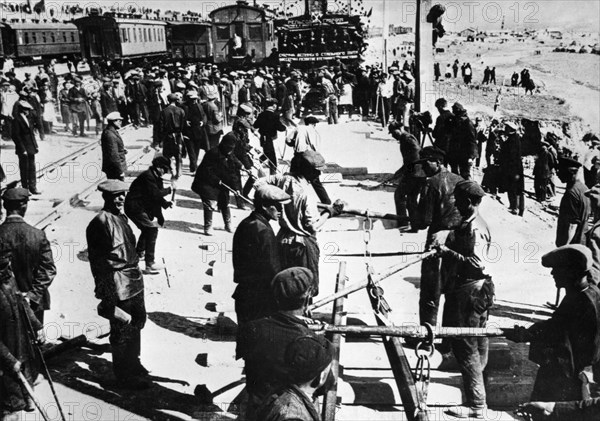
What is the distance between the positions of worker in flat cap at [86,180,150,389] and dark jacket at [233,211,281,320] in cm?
102

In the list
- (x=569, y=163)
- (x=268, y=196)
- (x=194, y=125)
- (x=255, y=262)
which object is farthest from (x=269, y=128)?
(x=255, y=262)

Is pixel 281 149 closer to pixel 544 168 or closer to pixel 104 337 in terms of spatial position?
pixel 544 168

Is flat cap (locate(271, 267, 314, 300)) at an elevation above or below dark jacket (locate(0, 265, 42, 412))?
above

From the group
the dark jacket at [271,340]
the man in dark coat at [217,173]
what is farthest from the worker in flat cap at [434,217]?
the man in dark coat at [217,173]

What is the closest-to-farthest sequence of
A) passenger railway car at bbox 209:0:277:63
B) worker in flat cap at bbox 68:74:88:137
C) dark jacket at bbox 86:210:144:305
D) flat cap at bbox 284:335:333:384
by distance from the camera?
flat cap at bbox 284:335:333:384
dark jacket at bbox 86:210:144:305
worker in flat cap at bbox 68:74:88:137
passenger railway car at bbox 209:0:277:63

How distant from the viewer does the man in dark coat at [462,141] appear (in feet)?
31.3

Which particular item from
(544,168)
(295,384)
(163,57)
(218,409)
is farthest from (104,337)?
(163,57)

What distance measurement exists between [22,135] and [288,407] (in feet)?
29.8

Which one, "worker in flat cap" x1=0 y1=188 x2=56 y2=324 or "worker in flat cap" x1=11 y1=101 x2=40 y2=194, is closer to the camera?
"worker in flat cap" x1=0 y1=188 x2=56 y2=324

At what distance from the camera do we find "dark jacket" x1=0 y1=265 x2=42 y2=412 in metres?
3.70

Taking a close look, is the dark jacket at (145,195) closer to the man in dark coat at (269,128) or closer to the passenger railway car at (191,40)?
the man in dark coat at (269,128)

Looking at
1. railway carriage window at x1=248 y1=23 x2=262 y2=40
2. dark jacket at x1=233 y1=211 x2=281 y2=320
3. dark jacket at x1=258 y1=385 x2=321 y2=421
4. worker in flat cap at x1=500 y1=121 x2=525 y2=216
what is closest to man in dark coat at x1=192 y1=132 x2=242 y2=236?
dark jacket at x1=233 y1=211 x2=281 y2=320

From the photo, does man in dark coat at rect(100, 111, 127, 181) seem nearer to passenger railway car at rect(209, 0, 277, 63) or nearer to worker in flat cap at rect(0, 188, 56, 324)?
worker in flat cap at rect(0, 188, 56, 324)

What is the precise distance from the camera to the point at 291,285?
9.93 ft
